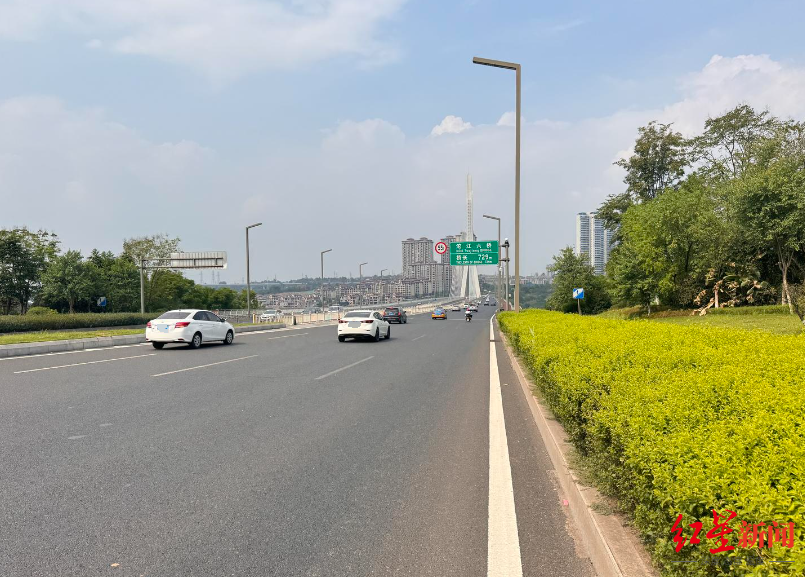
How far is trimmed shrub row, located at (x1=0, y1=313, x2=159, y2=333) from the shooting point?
108 ft

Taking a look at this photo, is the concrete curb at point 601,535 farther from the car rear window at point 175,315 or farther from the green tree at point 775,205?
the green tree at point 775,205

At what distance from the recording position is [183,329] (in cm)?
2003

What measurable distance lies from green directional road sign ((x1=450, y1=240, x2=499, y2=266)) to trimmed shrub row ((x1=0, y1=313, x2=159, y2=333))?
85.9 ft

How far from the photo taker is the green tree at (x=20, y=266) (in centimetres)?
5294

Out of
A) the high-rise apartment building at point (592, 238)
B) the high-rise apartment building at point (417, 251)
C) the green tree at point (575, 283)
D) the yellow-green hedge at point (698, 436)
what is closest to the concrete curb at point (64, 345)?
the yellow-green hedge at point (698, 436)

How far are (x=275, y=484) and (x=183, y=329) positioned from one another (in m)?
16.6

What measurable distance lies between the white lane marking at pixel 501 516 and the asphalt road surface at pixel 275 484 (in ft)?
0.05

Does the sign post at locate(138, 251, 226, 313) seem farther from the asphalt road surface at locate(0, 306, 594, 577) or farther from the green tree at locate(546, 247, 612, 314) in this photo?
the green tree at locate(546, 247, 612, 314)

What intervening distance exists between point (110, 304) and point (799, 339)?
64.0m

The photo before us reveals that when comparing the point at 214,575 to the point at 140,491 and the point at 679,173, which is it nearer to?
the point at 140,491

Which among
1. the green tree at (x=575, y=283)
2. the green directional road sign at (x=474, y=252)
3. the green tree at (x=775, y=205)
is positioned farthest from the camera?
the green tree at (x=575, y=283)

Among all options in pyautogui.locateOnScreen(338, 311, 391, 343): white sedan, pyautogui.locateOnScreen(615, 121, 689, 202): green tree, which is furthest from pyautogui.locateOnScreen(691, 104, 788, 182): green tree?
pyautogui.locateOnScreen(338, 311, 391, 343): white sedan

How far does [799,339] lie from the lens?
21.0ft

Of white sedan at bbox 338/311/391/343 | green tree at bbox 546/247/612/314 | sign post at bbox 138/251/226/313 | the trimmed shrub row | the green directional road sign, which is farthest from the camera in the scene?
green tree at bbox 546/247/612/314
